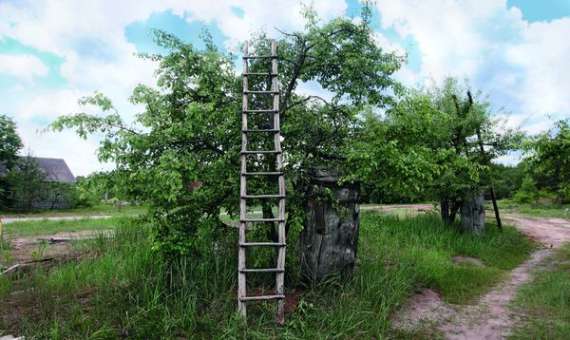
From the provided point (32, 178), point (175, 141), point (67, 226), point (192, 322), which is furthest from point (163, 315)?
point (32, 178)

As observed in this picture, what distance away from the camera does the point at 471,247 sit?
35.3 feet

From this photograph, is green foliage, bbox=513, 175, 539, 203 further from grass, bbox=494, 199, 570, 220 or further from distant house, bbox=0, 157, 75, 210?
distant house, bbox=0, 157, 75, 210

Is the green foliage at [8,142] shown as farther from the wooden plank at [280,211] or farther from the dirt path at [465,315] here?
the dirt path at [465,315]

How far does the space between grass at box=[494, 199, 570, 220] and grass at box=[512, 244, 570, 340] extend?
14.0 metres

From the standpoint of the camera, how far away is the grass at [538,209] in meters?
21.6

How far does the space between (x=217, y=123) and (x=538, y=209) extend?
24.5 metres

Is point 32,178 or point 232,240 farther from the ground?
point 32,178

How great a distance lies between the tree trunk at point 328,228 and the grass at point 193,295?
235mm

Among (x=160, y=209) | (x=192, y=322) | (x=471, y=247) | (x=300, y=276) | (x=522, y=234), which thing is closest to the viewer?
(x=192, y=322)

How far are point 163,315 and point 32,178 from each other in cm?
2273

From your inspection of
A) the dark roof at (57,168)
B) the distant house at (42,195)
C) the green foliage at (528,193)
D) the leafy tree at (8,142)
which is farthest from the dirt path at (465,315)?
the dark roof at (57,168)

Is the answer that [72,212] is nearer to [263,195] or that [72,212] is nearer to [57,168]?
[57,168]

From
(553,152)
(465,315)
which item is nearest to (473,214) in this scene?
(553,152)

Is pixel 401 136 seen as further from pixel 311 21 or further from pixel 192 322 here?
pixel 192 322
